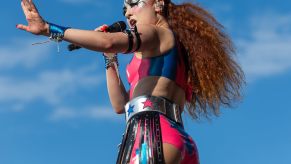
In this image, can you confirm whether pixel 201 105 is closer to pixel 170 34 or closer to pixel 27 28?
pixel 170 34

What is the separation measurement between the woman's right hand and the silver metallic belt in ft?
2.77

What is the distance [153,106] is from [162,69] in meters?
0.31

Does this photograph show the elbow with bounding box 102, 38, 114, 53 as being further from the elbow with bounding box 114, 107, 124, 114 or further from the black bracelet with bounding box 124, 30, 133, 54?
the elbow with bounding box 114, 107, 124, 114

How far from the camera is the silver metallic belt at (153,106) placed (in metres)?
5.11

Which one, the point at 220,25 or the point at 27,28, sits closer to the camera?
the point at 27,28

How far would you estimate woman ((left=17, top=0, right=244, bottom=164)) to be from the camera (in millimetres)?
4938

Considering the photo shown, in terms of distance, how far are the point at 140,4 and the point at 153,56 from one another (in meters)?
0.60

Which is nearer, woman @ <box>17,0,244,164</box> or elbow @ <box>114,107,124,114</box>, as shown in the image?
woman @ <box>17,0,244,164</box>

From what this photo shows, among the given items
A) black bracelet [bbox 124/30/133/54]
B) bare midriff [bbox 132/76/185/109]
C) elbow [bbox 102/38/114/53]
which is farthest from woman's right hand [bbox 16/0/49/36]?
bare midriff [bbox 132/76/185/109]

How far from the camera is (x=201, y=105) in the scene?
589 centimetres

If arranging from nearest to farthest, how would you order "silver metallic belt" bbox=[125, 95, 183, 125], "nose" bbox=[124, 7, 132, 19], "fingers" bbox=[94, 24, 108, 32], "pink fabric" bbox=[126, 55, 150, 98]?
1. "silver metallic belt" bbox=[125, 95, 183, 125]
2. "pink fabric" bbox=[126, 55, 150, 98]
3. "fingers" bbox=[94, 24, 108, 32]
4. "nose" bbox=[124, 7, 132, 19]

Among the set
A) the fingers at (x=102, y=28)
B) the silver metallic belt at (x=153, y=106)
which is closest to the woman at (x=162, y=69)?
the silver metallic belt at (x=153, y=106)

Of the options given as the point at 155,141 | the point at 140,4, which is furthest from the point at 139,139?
the point at 140,4

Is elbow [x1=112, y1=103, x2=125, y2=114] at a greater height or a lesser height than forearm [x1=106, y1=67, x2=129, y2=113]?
lesser
